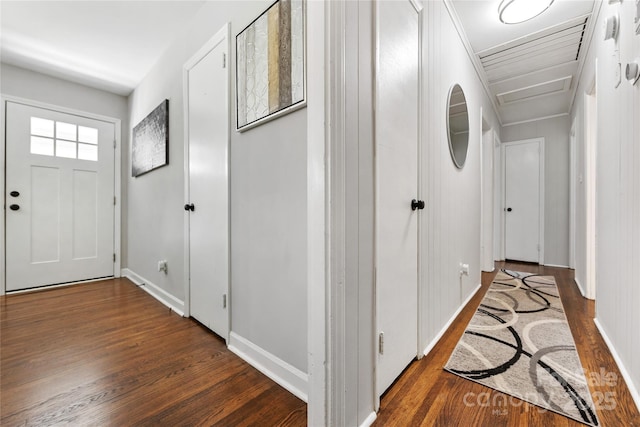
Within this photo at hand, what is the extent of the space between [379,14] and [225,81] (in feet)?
3.35

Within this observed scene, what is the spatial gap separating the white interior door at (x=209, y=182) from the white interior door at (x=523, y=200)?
466cm

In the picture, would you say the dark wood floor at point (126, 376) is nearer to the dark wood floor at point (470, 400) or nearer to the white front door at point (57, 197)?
the dark wood floor at point (470, 400)

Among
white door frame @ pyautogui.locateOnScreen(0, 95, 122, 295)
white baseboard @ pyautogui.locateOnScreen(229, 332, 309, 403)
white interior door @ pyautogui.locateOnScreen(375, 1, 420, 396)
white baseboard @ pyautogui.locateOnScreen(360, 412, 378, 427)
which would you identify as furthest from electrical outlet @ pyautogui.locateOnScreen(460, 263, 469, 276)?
white door frame @ pyautogui.locateOnScreen(0, 95, 122, 295)

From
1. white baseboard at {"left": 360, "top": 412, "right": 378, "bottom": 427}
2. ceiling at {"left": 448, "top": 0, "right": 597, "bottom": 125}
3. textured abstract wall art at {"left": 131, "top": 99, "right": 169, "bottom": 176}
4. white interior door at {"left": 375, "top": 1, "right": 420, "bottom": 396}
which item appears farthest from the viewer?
textured abstract wall art at {"left": 131, "top": 99, "right": 169, "bottom": 176}

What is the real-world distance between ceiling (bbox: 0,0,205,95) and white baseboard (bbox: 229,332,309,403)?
2.43m

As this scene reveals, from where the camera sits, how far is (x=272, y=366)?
1.28 m

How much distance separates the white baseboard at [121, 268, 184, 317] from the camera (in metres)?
2.12

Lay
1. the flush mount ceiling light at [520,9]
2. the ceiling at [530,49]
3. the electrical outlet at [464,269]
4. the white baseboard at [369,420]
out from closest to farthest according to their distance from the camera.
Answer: the white baseboard at [369,420]
the flush mount ceiling light at [520,9]
the ceiling at [530,49]
the electrical outlet at [464,269]

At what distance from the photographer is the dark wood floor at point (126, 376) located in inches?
40.9

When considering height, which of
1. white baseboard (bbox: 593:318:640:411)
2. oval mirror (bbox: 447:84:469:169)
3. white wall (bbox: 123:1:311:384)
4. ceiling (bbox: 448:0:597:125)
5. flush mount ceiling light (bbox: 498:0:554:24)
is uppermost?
ceiling (bbox: 448:0:597:125)

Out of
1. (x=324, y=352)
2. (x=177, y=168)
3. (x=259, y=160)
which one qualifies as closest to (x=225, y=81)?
(x=259, y=160)

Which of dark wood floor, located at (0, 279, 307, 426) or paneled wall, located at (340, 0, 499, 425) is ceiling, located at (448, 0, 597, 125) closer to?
paneled wall, located at (340, 0, 499, 425)

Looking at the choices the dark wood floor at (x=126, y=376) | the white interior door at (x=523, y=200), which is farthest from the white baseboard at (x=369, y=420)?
the white interior door at (x=523, y=200)

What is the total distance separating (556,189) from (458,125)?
10.5 feet
